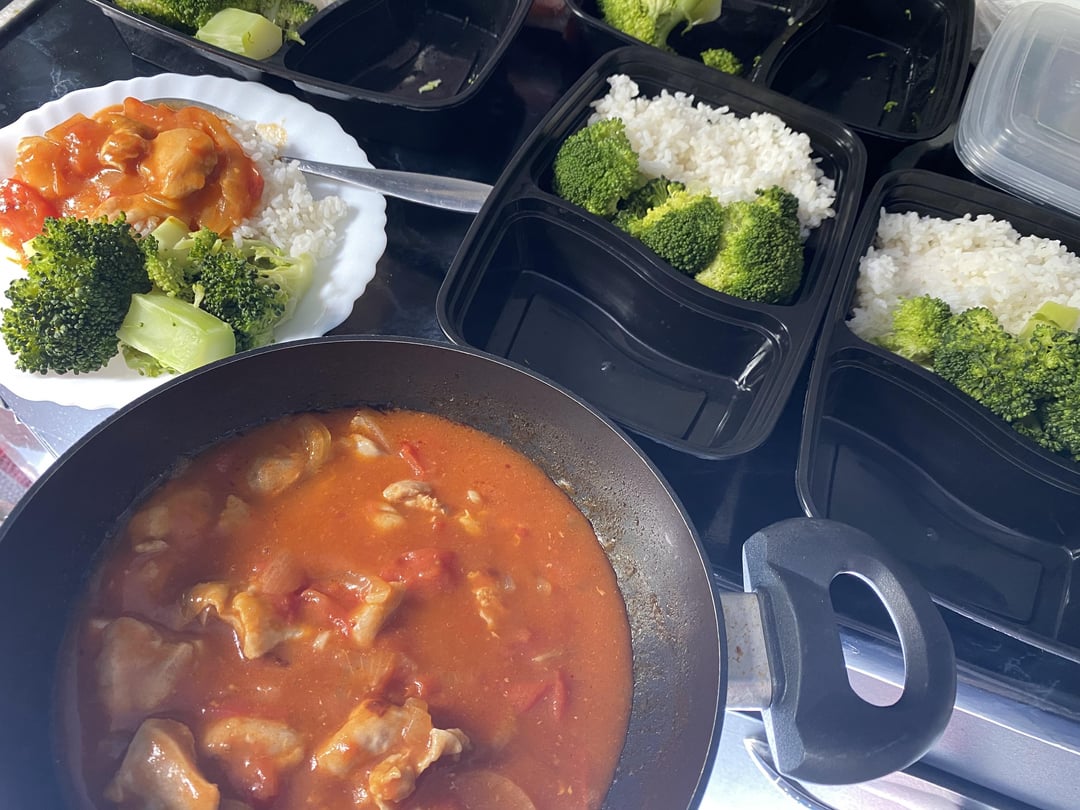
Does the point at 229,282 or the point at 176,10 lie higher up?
the point at 176,10

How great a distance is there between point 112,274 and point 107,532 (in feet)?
2.15

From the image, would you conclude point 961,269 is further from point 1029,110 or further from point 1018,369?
point 1029,110

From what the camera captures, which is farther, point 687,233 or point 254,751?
point 687,233

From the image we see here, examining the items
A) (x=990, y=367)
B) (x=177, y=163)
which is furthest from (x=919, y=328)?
(x=177, y=163)

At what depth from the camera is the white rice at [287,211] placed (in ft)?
6.19

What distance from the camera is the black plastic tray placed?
7.75 ft

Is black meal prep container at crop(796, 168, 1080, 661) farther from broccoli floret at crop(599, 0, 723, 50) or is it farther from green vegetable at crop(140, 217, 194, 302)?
green vegetable at crop(140, 217, 194, 302)

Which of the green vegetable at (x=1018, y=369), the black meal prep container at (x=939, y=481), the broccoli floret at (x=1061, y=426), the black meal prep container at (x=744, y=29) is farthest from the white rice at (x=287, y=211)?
the broccoli floret at (x=1061, y=426)

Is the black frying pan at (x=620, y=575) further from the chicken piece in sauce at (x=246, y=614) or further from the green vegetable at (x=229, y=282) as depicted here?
the green vegetable at (x=229, y=282)

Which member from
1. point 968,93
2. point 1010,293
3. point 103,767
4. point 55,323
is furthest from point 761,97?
point 103,767

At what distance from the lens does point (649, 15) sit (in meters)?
2.32

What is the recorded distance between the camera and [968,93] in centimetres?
221

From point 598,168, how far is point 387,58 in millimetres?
1020

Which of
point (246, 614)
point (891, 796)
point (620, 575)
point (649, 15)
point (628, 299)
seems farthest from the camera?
point (649, 15)
